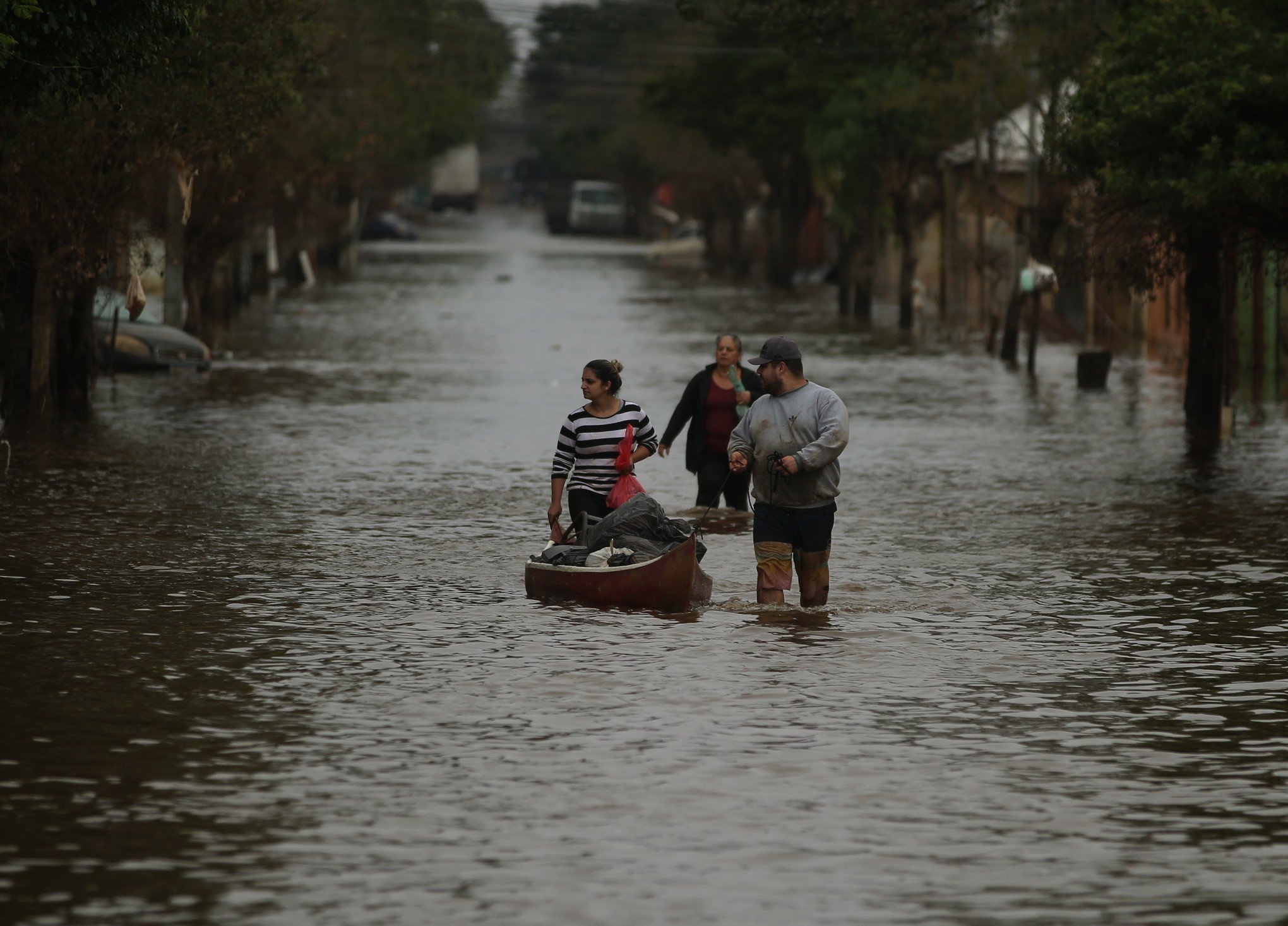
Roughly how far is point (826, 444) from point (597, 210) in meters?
109

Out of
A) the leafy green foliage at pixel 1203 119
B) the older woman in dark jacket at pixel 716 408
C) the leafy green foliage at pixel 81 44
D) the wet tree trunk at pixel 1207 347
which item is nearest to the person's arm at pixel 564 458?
the older woman in dark jacket at pixel 716 408

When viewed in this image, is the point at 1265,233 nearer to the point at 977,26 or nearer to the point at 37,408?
the point at 977,26

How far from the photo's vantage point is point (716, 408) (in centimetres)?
1575

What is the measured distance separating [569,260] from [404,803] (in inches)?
3003

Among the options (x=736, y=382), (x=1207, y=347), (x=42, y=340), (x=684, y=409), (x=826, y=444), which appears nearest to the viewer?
(x=826, y=444)

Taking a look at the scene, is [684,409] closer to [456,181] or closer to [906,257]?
[906,257]

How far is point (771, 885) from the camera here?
6.91m

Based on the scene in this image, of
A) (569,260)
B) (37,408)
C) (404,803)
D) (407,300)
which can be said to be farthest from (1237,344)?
(569,260)

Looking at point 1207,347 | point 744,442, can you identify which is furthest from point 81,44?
point 1207,347

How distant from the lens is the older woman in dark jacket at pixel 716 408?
15531mm

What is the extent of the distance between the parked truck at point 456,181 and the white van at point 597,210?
56.8 ft

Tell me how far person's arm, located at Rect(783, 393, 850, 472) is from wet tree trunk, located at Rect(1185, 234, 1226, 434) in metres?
12.9

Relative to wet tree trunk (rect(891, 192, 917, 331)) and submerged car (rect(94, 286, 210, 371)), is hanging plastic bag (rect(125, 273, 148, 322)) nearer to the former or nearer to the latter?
submerged car (rect(94, 286, 210, 371))

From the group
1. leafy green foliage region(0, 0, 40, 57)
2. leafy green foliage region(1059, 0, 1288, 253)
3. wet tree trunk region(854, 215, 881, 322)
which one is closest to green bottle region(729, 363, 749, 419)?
leafy green foliage region(1059, 0, 1288, 253)
